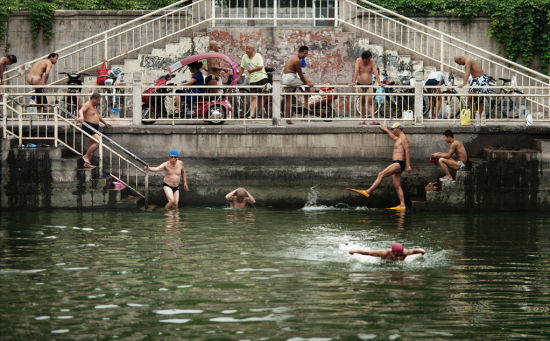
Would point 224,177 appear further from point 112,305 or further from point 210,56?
point 112,305

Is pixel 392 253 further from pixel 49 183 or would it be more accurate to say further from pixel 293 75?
pixel 49 183

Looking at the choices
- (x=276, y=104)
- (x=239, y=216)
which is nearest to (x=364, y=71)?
(x=276, y=104)

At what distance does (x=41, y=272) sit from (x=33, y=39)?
14.9m

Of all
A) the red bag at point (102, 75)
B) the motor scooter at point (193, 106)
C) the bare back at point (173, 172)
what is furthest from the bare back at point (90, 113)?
the red bag at point (102, 75)

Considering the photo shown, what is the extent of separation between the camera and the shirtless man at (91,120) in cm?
2092

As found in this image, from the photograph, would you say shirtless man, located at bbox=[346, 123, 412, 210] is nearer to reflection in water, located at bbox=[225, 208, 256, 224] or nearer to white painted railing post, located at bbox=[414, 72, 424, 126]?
white painted railing post, located at bbox=[414, 72, 424, 126]

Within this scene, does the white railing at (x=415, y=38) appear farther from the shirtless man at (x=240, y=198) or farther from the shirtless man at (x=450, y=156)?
the shirtless man at (x=240, y=198)

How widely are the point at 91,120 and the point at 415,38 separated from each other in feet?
34.0

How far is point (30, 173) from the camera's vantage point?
67.5ft

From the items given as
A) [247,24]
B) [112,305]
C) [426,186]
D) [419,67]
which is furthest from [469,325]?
[247,24]

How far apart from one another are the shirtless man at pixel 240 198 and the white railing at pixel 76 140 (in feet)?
6.31

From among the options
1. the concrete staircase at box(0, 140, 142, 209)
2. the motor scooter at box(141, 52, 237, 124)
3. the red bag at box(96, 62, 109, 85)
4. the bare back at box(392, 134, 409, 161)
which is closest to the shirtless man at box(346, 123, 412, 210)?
the bare back at box(392, 134, 409, 161)

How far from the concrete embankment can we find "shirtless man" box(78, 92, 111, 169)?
0.46 m

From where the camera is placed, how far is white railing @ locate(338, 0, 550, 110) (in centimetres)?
2625
